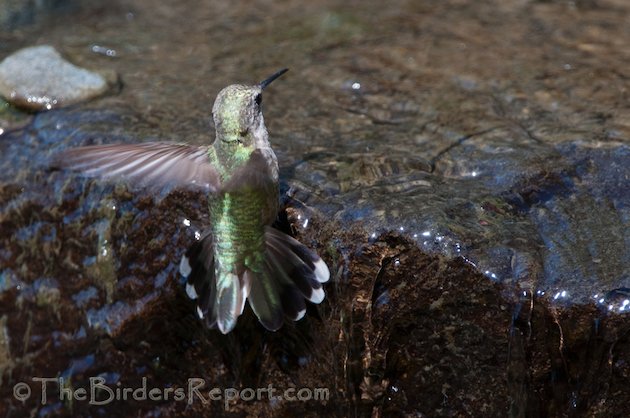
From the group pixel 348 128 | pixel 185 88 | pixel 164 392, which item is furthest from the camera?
pixel 185 88

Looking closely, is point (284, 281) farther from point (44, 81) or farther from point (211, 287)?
point (44, 81)

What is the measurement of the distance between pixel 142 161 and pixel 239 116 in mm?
425

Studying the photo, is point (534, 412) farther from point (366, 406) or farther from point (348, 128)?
point (348, 128)

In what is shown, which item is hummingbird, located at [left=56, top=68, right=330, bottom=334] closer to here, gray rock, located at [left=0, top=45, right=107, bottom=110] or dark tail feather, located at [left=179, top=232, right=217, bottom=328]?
dark tail feather, located at [left=179, top=232, right=217, bottom=328]

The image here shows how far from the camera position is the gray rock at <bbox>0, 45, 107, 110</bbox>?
5406 millimetres

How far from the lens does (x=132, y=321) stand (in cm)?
454

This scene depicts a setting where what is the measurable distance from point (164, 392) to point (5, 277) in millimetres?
975

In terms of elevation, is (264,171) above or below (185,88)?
above

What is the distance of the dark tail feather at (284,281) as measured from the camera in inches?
158

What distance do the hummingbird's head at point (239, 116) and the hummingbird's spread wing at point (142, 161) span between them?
0.47ft

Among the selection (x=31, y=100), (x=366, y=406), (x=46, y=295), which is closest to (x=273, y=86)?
(x=31, y=100)

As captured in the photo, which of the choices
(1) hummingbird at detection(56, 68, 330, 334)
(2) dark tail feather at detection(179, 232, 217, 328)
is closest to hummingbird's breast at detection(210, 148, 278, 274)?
(1) hummingbird at detection(56, 68, 330, 334)

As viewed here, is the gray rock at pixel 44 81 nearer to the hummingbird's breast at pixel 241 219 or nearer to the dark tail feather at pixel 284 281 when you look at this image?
the hummingbird's breast at pixel 241 219

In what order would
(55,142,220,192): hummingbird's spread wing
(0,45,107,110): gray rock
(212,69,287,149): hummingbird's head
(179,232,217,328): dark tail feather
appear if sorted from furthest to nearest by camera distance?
1. (0,45,107,110): gray rock
2. (179,232,217,328): dark tail feather
3. (212,69,287,149): hummingbird's head
4. (55,142,220,192): hummingbird's spread wing
